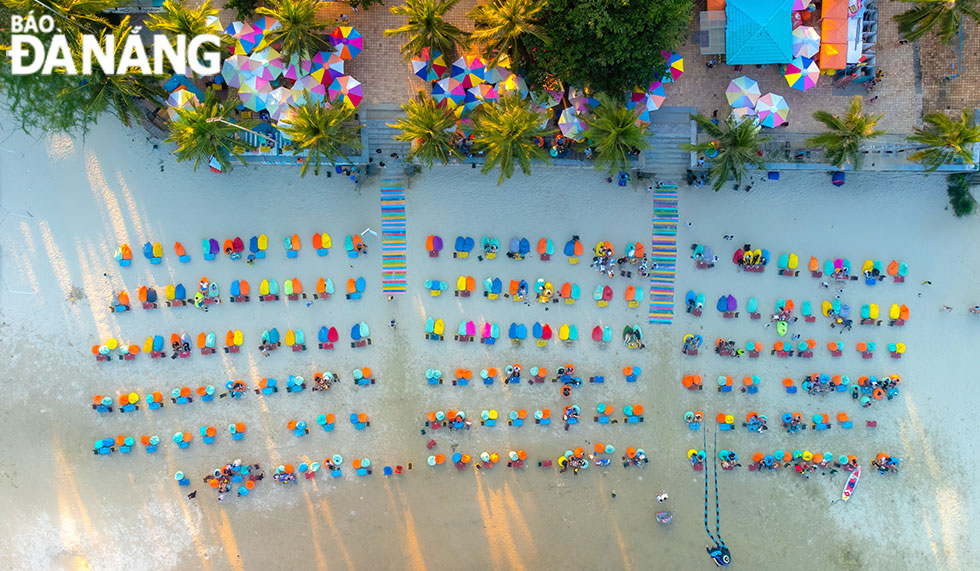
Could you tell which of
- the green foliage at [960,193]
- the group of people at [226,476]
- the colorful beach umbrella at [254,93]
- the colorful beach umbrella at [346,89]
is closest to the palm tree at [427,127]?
the colorful beach umbrella at [346,89]

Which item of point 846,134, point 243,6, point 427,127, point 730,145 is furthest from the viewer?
point 243,6

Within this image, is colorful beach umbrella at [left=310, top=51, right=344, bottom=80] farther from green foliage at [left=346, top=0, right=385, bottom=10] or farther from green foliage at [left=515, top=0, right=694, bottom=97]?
green foliage at [left=515, top=0, right=694, bottom=97]

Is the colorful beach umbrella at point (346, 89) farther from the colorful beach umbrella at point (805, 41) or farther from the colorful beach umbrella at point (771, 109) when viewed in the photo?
the colorful beach umbrella at point (805, 41)

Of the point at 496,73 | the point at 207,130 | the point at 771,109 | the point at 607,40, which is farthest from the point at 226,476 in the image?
the point at 771,109

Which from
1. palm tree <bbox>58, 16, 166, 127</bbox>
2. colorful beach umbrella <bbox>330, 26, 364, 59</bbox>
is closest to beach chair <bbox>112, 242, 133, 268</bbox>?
palm tree <bbox>58, 16, 166, 127</bbox>

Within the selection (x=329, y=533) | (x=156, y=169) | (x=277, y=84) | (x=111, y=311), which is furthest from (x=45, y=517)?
(x=277, y=84)

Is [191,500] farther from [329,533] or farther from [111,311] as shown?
[111,311]

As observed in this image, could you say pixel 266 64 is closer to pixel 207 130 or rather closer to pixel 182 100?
pixel 182 100
